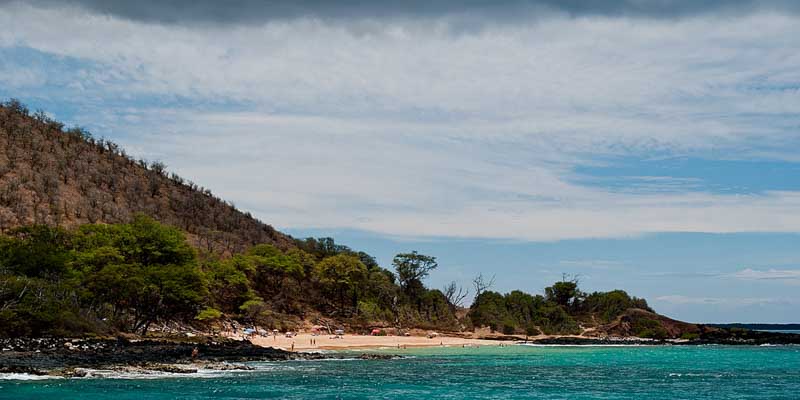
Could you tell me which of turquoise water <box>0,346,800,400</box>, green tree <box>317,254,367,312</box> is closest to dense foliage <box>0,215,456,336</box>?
green tree <box>317,254,367,312</box>

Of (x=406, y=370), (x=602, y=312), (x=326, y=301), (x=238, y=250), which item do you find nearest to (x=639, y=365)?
(x=406, y=370)

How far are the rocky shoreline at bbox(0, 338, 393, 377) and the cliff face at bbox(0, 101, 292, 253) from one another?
42801mm

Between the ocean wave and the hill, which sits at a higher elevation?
the hill

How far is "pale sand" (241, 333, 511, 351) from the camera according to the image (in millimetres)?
83812

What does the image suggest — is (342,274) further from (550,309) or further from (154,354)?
(154,354)

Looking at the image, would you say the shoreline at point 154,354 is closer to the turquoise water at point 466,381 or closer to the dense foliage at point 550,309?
the turquoise water at point 466,381

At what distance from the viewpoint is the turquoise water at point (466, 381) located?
41812 millimetres

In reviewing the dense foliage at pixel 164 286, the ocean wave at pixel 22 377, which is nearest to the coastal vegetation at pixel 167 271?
the dense foliage at pixel 164 286

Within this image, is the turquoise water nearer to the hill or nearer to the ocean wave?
the ocean wave

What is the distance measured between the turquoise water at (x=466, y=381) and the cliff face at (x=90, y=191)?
2188 inches

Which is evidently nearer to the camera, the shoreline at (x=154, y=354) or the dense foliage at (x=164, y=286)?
the shoreline at (x=154, y=354)

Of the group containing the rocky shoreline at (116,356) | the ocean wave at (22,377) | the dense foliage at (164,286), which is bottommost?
the ocean wave at (22,377)

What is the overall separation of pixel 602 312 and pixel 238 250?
197ft

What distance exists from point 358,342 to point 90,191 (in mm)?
52556
